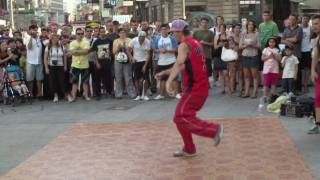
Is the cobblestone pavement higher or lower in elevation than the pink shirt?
lower

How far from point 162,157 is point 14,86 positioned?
23.4ft

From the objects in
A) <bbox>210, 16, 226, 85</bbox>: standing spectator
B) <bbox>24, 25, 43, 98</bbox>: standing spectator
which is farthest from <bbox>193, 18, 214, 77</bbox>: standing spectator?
<bbox>24, 25, 43, 98</bbox>: standing spectator

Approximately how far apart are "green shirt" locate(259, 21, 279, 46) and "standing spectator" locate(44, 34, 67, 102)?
4.95 m

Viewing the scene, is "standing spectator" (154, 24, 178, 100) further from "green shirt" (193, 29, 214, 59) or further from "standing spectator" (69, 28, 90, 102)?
"standing spectator" (69, 28, 90, 102)

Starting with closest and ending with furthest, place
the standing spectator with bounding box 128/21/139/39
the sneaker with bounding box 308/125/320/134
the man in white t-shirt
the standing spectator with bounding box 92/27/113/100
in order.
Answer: the sneaker with bounding box 308/125/320/134 → the man in white t-shirt → the standing spectator with bounding box 92/27/113/100 → the standing spectator with bounding box 128/21/139/39

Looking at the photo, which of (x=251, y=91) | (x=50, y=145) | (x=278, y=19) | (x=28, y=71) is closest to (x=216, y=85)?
(x=251, y=91)

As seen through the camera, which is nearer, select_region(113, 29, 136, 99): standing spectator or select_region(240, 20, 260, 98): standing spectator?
select_region(240, 20, 260, 98): standing spectator

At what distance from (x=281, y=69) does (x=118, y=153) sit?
19.9 feet

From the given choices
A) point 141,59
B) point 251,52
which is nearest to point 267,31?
point 251,52

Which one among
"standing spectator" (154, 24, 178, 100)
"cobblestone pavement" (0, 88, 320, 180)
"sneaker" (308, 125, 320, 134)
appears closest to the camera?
"cobblestone pavement" (0, 88, 320, 180)

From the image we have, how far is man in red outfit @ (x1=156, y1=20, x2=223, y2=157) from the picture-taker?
7.43 meters

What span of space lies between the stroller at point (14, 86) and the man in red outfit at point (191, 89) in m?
7.30

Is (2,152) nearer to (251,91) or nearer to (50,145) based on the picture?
(50,145)

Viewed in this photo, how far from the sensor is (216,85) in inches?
611
